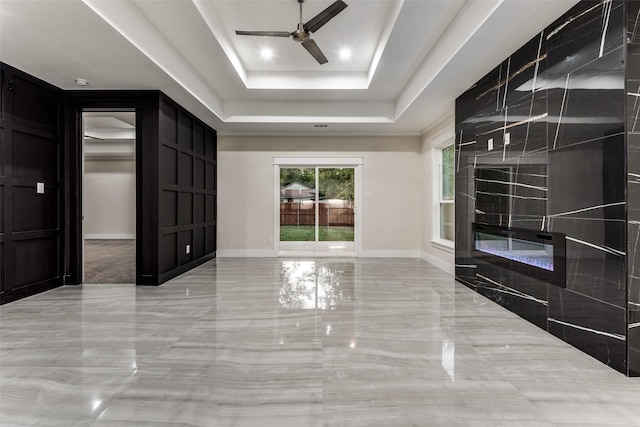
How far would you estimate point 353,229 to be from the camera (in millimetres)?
6656

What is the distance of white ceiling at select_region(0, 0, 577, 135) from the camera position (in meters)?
2.59

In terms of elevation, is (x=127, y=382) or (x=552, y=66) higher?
(x=552, y=66)

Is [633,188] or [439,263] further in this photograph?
[439,263]

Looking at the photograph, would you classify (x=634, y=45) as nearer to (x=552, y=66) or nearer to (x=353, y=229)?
(x=552, y=66)

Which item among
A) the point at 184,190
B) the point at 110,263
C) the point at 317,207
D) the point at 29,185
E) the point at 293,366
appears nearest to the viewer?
the point at 293,366

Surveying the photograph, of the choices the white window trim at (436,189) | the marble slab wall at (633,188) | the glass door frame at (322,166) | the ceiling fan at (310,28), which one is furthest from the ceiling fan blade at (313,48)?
the white window trim at (436,189)

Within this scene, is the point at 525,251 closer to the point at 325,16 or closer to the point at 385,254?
the point at 325,16

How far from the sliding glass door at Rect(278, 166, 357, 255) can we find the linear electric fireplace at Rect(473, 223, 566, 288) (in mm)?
3146

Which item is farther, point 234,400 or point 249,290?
point 249,290

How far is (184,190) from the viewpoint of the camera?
4.89m

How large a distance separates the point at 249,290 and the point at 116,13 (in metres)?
3.07

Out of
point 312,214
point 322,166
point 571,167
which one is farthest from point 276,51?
point 571,167

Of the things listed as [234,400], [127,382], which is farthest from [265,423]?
[127,382]

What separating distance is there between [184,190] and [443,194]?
447 cm
